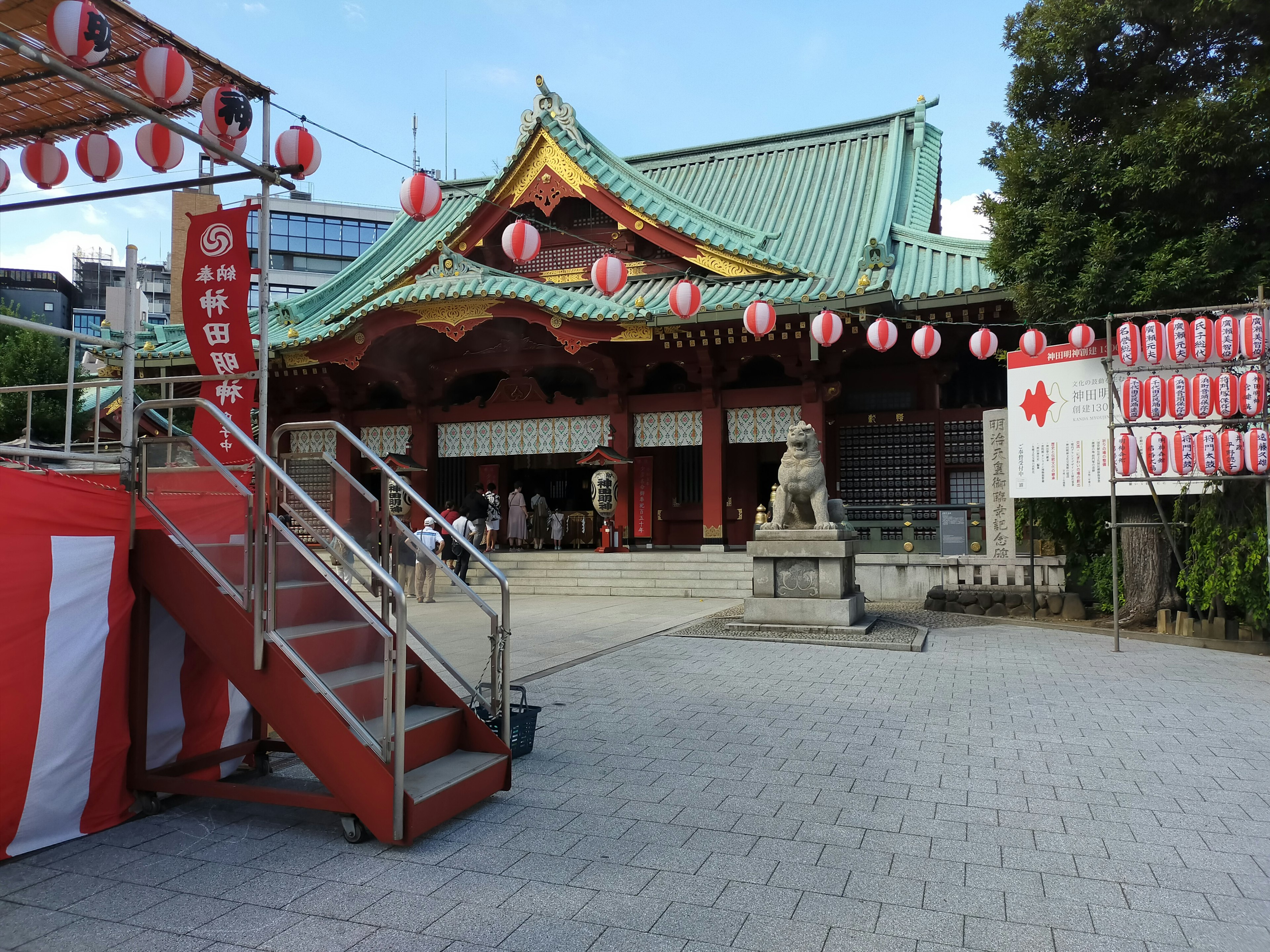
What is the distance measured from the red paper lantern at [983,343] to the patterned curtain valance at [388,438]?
11692 mm

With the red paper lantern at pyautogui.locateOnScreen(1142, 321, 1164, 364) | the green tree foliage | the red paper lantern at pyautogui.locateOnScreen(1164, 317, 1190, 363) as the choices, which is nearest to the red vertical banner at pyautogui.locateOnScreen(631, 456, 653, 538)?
the green tree foliage

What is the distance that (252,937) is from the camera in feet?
9.82

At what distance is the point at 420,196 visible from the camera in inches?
340

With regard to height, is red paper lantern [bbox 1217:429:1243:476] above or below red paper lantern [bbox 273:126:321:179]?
below

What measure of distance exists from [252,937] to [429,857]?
2.86ft

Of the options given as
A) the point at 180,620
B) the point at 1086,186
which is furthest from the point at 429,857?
the point at 1086,186

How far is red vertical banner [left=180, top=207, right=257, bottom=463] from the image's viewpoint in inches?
213

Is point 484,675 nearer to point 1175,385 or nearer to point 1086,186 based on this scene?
point 1175,385

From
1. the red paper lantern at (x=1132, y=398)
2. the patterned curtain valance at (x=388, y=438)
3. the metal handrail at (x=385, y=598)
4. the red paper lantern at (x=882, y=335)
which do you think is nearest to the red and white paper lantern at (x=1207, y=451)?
the red paper lantern at (x=1132, y=398)

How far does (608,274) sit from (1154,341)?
6856mm

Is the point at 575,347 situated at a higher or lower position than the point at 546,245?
lower

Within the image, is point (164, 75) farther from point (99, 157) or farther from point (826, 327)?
point (826, 327)

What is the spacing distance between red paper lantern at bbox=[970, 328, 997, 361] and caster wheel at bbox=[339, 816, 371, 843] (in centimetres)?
1141

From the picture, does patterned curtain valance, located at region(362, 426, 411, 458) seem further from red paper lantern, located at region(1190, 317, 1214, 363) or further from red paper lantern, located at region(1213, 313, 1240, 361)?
red paper lantern, located at region(1213, 313, 1240, 361)
